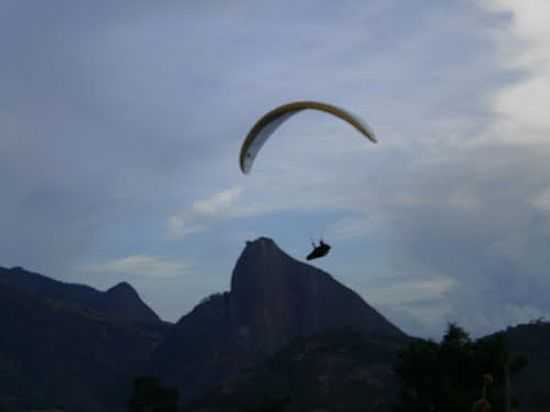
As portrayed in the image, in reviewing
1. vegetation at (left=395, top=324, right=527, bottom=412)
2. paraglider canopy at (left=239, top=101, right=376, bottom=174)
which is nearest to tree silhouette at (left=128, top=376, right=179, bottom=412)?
vegetation at (left=395, top=324, right=527, bottom=412)

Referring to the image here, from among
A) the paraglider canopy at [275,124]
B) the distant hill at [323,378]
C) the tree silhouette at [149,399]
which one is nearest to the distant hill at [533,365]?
the distant hill at [323,378]

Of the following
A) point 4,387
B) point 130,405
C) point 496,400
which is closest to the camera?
point 496,400

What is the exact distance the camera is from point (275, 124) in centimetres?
3272

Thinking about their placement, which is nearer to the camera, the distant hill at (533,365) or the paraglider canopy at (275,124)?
the paraglider canopy at (275,124)

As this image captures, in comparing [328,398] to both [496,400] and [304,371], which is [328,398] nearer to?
[304,371]

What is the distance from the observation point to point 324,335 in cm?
15275

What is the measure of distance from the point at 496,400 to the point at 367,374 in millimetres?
72220

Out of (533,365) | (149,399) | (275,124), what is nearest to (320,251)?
(275,124)

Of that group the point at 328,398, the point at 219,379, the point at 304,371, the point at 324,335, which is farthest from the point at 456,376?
the point at 219,379

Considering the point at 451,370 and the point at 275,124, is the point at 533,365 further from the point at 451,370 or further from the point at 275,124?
the point at 275,124

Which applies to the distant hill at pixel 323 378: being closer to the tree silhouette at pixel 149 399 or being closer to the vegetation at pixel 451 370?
the tree silhouette at pixel 149 399

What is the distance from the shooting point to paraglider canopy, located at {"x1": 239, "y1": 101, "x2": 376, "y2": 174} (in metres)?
29.5

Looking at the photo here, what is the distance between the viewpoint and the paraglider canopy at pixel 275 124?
2947 centimetres

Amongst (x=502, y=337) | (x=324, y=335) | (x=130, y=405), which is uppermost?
(x=324, y=335)
